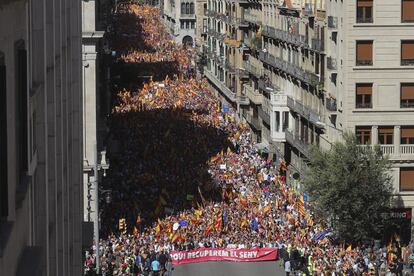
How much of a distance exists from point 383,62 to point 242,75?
159 ft

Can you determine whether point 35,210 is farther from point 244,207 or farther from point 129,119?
point 129,119

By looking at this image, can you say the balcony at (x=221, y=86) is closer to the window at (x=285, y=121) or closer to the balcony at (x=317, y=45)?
the window at (x=285, y=121)

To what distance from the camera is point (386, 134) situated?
5450 cm

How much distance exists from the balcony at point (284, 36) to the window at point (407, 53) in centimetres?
1568

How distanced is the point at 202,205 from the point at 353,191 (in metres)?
12.3

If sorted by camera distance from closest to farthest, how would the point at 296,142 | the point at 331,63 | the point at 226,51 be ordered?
the point at 331,63 < the point at 296,142 < the point at 226,51

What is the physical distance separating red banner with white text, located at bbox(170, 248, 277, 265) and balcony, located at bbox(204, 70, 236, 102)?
55.9 metres

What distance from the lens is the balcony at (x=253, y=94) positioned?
91.2 m

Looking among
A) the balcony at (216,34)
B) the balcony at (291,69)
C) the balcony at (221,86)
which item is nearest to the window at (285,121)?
the balcony at (291,69)

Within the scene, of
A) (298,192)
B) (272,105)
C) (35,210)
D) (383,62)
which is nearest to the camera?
(35,210)

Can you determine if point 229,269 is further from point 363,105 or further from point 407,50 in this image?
point 407,50

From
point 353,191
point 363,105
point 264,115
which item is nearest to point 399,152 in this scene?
point 363,105

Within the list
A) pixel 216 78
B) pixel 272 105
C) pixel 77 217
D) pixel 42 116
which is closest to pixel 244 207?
pixel 272 105

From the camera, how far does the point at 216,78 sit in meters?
123
